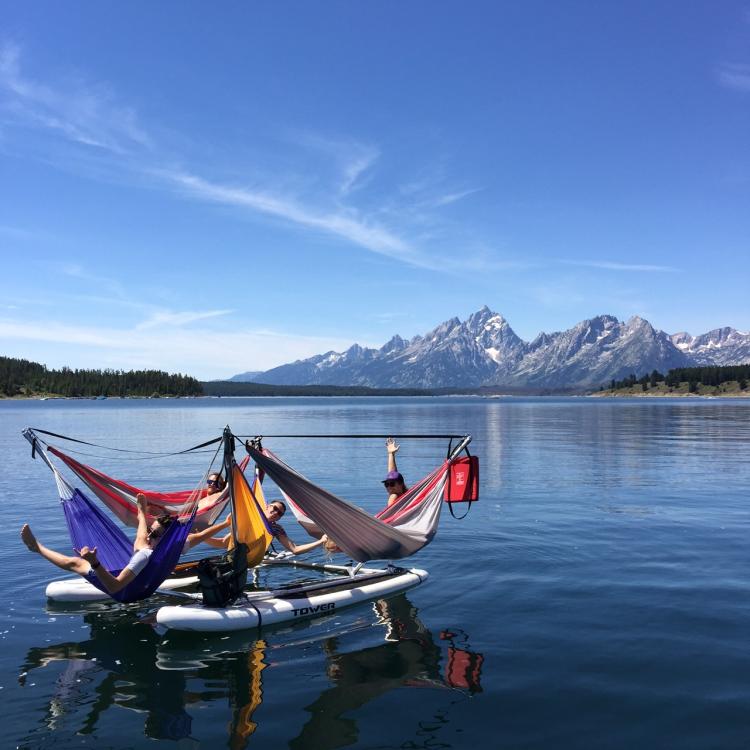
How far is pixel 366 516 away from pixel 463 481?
9.71 ft

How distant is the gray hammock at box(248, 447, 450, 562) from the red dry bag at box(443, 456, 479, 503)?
0.20 m

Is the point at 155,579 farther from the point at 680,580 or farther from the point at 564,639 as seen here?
the point at 680,580

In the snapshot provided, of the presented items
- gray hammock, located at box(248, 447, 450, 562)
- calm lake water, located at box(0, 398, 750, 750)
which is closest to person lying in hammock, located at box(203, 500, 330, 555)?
calm lake water, located at box(0, 398, 750, 750)

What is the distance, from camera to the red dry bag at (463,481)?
16.0 meters

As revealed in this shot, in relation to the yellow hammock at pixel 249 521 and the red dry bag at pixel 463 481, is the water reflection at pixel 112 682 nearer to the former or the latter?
the yellow hammock at pixel 249 521

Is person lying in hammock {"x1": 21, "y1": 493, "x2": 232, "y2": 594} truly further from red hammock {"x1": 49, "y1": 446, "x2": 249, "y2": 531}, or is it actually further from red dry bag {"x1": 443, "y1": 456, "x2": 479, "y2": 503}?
red dry bag {"x1": 443, "y1": 456, "x2": 479, "y2": 503}

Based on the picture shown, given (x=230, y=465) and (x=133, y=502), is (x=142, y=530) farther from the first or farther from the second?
→ (x=133, y=502)

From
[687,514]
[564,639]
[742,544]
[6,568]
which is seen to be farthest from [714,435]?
[6,568]

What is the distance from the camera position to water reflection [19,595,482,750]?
939 centimetres

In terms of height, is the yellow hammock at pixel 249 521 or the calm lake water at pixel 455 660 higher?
the yellow hammock at pixel 249 521

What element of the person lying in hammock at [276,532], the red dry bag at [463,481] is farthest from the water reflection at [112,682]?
the red dry bag at [463,481]

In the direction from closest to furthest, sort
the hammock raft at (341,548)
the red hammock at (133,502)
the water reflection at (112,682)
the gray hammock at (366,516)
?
the water reflection at (112,682)
the hammock raft at (341,548)
the gray hammock at (366,516)
the red hammock at (133,502)

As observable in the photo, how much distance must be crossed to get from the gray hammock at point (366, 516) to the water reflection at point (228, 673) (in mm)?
1703

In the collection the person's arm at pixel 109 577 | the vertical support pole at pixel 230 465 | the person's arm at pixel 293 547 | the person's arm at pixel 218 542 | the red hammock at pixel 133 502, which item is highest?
the vertical support pole at pixel 230 465
